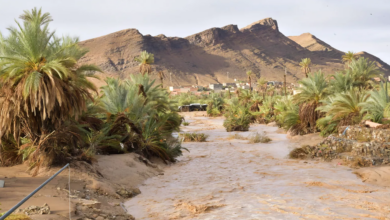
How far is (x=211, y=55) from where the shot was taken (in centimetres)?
12512

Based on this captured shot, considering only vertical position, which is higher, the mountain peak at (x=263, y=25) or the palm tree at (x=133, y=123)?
the mountain peak at (x=263, y=25)

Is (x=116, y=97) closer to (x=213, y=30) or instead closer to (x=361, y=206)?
(x=361, y=206)

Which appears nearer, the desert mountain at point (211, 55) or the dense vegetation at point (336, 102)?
the dense vegetation at point (336, 102)

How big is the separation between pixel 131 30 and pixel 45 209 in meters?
128

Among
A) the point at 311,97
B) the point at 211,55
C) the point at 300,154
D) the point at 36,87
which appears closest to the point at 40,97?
the point at 36,87

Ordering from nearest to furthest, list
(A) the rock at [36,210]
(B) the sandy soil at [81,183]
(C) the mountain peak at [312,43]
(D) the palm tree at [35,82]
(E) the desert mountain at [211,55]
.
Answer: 1. (A) the rock at [36,210]
2. (B) the sandy soil at [81,183]
3. (D) the palm tree at [35,82]
4. (E) the desert mountain at [211,55]
5. (C) the mountain peak at [312,43]

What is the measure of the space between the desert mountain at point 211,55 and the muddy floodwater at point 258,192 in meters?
85.3

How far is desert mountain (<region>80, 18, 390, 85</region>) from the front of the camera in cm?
10625

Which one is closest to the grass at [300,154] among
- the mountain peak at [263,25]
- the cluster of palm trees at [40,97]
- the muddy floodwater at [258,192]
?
the muddy floodwater at [258,192]

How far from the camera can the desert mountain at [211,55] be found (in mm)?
106250

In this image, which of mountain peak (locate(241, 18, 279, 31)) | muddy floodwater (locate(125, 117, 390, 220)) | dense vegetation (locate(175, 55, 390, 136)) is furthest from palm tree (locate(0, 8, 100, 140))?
mountain peak (locate(241, 18, 279, 31))

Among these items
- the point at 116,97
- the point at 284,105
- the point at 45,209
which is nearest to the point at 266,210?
the point at 45,209

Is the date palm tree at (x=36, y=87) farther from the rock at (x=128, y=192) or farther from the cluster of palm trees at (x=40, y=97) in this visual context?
the rock at (x=128, y=192)

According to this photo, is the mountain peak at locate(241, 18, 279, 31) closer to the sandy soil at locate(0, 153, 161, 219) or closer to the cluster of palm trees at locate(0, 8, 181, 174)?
the sandy soil at locate(0, 153, 161, 219)
